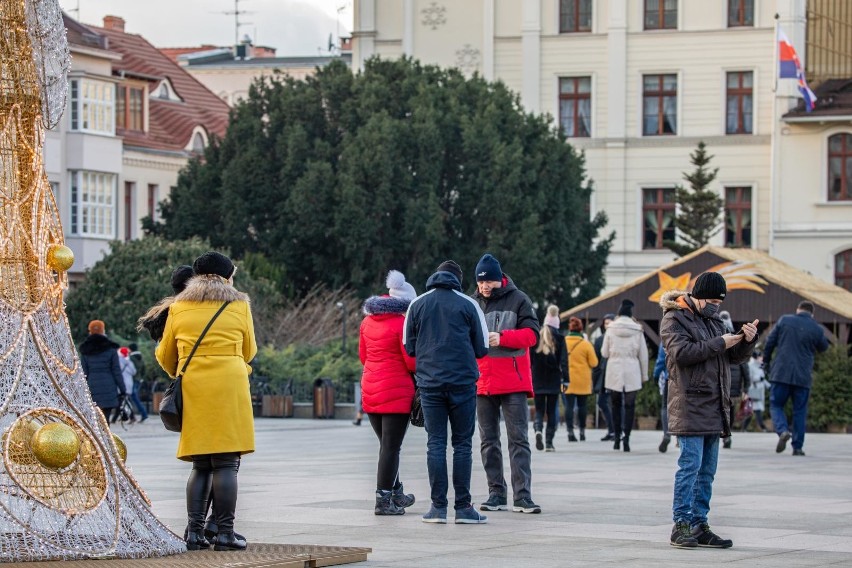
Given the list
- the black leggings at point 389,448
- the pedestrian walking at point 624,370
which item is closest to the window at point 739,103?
the pedestrian walking at point 624,370

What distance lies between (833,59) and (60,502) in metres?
54.8

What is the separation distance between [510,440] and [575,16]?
5047cm

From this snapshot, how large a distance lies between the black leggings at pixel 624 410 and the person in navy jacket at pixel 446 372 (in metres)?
9.78

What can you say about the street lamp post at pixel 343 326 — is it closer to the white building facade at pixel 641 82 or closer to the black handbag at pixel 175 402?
the white building facade at pixel 641 82

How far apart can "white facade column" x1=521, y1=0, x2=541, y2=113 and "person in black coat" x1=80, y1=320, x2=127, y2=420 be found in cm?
4207

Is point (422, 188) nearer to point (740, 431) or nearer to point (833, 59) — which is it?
point (833, 59)

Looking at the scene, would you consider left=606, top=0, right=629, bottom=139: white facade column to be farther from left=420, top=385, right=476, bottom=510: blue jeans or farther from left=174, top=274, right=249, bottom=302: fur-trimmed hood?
left=174, top=274, right=249, bottom=302: fur-trimmed hood

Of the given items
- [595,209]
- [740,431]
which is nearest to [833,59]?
[595,209]

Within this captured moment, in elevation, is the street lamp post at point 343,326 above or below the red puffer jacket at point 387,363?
below

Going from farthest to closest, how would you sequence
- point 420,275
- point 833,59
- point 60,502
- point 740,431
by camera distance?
point 833,59 → point 420,275 → point 740,431 → point 60,502

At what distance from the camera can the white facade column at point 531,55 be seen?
208ft

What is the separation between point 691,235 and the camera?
5738 cm

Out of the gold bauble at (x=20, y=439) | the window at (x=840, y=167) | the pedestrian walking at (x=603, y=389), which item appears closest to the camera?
the gold bauble at (x=20, y=439)

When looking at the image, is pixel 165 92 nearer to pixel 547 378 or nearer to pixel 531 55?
pixel 531 55
